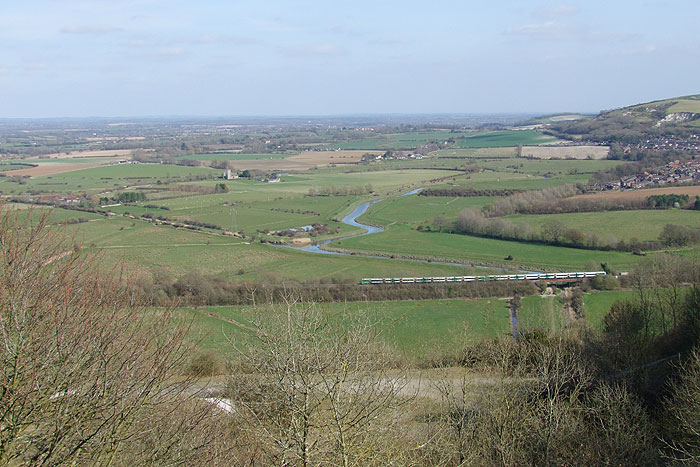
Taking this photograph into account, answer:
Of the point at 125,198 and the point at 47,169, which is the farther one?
the point at 47,169

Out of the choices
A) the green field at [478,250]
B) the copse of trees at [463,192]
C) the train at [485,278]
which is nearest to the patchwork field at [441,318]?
the train at [485,278]

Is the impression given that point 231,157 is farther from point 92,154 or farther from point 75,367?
point 75,367

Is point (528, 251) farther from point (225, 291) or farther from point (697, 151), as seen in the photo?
point (697, 151)

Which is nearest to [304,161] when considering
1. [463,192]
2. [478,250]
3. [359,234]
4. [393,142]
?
[393,142]

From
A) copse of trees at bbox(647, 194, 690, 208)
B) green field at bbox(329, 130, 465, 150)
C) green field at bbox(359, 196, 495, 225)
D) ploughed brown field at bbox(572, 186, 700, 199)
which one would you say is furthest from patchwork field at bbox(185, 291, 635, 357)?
green field at bbox(329, 130, 465, 150)

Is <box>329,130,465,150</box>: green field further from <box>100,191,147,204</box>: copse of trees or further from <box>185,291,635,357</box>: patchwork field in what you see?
<box>185,291,635,357</box>: patchwork field

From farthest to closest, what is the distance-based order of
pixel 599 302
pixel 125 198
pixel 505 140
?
pixel 505 140, pixel 125 198, pixel 599 302
